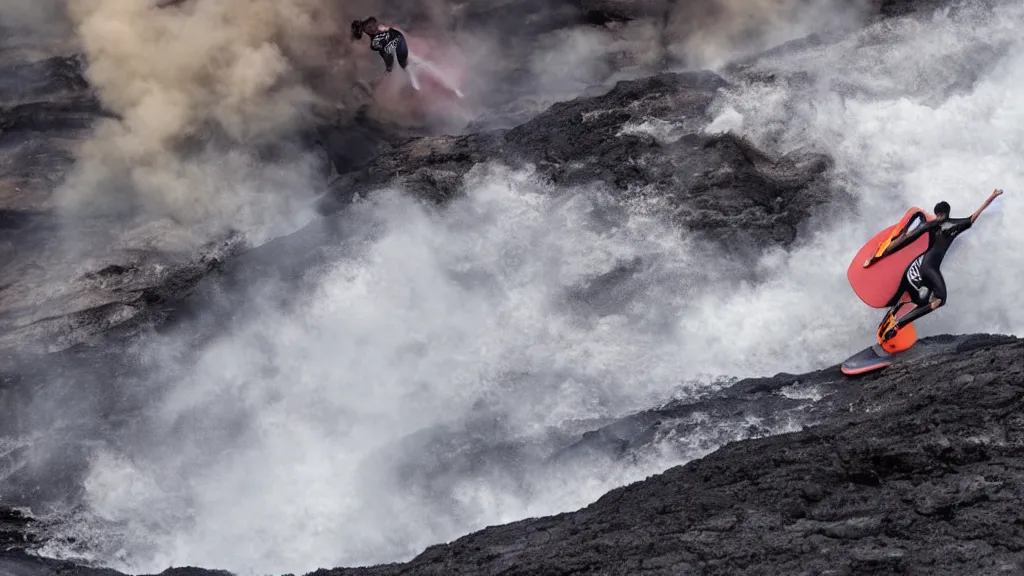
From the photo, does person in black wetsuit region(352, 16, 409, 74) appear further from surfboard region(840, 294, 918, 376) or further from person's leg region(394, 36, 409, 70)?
surfboard region(840, 294, 918, 376)

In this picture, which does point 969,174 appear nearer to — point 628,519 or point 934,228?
point 934,228

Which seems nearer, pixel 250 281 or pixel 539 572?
pixel 539 572

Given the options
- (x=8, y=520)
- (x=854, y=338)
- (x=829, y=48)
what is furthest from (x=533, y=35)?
(x=8, y=520)

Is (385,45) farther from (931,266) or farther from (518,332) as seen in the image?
(931,266)

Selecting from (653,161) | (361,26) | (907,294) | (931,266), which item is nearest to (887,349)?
(907,294)

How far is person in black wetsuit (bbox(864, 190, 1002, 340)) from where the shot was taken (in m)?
8.05

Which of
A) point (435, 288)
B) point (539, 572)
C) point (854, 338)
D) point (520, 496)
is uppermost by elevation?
point (435, 288)

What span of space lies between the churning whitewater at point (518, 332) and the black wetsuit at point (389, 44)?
2240mm

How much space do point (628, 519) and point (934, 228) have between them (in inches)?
158

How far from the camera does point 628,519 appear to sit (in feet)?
→ 23.5

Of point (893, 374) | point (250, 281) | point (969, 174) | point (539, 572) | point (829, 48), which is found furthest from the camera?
point (829, 48)

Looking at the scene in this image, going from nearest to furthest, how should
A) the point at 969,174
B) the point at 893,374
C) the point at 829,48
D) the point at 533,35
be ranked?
the point at 893,374 < the point at 969,174 < the point at 829,48 < the point at 533,35

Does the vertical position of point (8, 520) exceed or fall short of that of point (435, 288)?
it falls short

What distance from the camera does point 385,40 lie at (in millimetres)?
11938
